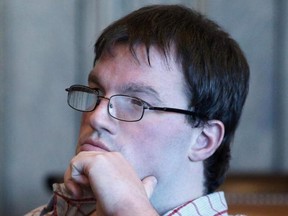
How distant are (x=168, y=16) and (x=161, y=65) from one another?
15 centimetres

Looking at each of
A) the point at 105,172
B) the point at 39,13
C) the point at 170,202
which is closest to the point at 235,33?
the point at 39,13

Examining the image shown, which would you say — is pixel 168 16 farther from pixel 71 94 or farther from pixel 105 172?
pixel 105 172

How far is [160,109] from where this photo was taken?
3.94ft

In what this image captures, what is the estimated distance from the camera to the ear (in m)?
1.27

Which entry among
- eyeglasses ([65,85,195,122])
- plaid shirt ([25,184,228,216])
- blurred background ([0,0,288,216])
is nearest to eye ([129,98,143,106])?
eyeglasses ([65,85,195,122])

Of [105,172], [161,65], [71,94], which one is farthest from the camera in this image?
[71,94]

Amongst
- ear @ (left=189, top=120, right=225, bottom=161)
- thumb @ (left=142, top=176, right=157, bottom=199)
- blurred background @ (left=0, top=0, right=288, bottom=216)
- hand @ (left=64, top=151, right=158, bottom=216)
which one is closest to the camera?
hand @ (left=64, top=151, right=158, bottom=216)

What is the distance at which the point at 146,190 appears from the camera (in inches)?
44.9

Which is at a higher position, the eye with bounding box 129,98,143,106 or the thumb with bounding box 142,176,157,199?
the eye with bounding box 129,98,143,106

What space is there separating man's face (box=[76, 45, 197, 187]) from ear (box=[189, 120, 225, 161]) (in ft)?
0.11

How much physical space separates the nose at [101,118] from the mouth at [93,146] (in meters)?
0.03

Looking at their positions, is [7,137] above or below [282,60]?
below

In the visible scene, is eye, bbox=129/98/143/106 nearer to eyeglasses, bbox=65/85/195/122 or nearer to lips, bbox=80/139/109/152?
eyeglasses, bbox=65/85/195/122

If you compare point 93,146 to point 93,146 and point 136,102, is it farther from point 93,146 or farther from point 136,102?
point 136,102
